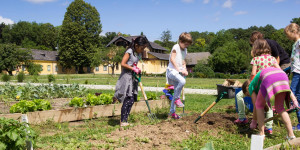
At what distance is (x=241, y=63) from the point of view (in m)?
47.3

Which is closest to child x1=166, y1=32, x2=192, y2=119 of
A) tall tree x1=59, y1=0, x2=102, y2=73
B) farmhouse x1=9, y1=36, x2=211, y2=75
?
tall tree x1=59, y1=0, x2=102, y2=73

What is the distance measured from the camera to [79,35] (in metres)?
50.0

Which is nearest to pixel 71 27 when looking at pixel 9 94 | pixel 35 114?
pixel 9 94

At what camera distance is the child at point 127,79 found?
4.58 meters

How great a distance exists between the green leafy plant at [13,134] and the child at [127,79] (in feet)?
6.46

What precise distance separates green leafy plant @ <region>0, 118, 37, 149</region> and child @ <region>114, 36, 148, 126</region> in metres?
1.97

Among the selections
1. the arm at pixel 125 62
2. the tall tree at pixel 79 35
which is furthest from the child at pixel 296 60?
the tall tree at pixel 79 35

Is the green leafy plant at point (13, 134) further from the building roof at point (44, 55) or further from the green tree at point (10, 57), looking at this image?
the building roof at point (44, 55)

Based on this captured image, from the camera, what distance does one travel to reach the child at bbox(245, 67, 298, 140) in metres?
3.43

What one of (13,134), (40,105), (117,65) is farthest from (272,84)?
(117,65)

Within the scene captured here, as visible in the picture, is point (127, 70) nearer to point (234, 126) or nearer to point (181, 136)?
point (181, 136)

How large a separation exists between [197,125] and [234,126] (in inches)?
27.2

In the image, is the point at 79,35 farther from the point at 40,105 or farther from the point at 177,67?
the point at 177,67

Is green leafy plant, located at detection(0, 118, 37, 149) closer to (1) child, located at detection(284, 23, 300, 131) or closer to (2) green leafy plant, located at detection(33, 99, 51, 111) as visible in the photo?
(2) green leafy plant, located at detection(33, 99, 51, 111)
